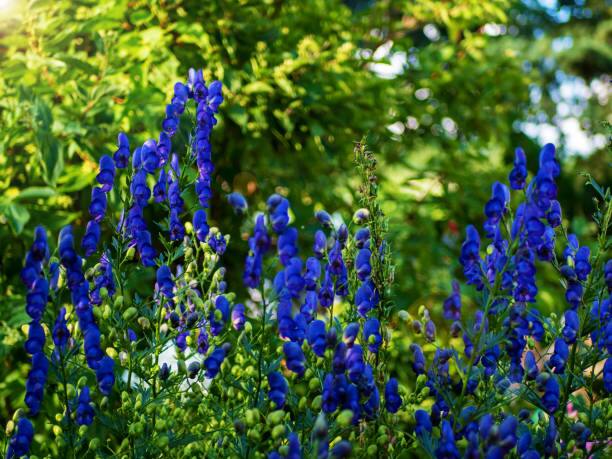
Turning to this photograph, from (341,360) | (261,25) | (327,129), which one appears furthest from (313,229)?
(341,360)

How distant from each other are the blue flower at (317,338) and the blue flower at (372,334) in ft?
0.46

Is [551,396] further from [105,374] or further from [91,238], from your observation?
[91,238]

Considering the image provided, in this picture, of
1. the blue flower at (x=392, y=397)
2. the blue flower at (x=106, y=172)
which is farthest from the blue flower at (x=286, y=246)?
the blue flower at (x=106, y=172)

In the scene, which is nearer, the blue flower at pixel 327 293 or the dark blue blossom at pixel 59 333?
the dark blue blossom at pixel 59 333

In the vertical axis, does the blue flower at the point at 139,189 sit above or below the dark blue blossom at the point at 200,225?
above

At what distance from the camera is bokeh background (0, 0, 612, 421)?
259cm

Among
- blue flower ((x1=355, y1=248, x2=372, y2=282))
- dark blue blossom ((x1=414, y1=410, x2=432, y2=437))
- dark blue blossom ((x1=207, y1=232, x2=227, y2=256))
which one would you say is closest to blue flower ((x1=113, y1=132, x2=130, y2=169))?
dark blue blossom ((x1=207, y1=232, x2=227, y2=256))

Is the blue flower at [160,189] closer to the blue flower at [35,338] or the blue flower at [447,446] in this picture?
the blue flower at [35,338]

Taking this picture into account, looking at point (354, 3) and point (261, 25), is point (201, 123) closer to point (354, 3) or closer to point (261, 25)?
point (261, 25)

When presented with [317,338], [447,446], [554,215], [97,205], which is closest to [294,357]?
[317,338]

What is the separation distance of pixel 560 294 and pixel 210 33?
193cm

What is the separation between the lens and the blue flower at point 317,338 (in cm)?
138

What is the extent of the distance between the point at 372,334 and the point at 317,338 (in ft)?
0.58

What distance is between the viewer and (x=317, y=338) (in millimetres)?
1381
